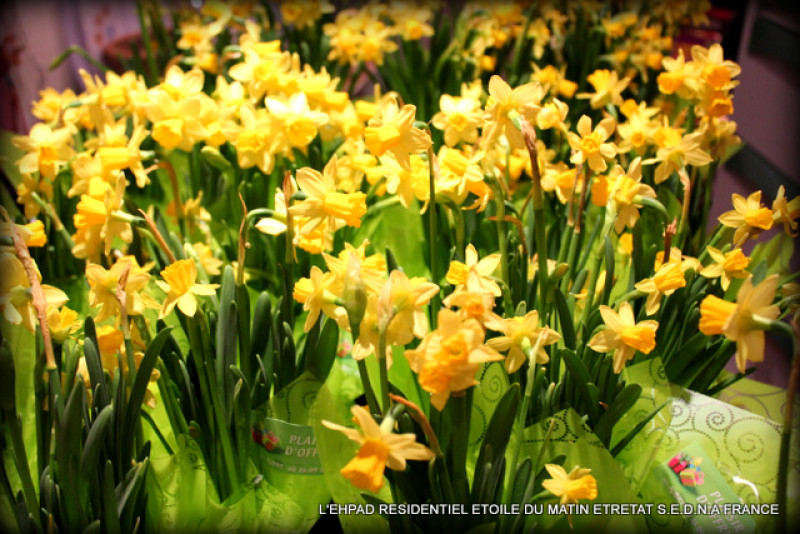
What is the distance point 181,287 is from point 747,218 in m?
0.71

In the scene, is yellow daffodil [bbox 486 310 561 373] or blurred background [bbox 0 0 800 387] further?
blurred background [bbox 0 0 800 387]

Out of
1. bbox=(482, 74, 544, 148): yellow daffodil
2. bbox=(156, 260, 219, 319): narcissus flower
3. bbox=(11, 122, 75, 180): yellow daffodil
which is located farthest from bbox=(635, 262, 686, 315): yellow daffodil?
bbox=(11, 122, 75, 180): yellow daffodil

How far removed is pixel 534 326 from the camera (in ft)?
2.10

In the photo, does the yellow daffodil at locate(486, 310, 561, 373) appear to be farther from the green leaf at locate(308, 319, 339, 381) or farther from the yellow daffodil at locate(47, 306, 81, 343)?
the yellow daffodil at locate(47, 306, 81, 343)

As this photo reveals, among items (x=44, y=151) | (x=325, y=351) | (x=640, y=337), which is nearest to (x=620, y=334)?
(x=640, y=337)

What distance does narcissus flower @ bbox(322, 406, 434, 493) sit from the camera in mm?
512

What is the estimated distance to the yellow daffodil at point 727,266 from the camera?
2.52 ft

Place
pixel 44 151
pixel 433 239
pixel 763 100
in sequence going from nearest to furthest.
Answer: pixel 433 239 → pixel 44 151 → pixel 763 100

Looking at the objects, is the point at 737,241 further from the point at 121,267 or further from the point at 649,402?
the point at 121,267

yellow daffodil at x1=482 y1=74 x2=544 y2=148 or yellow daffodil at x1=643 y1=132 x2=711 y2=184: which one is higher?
yellow daffodil at x1=482 y1=74 x2=544 y2=148

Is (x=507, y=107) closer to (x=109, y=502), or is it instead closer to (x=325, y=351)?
(x=325, y=351)

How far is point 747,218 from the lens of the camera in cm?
81

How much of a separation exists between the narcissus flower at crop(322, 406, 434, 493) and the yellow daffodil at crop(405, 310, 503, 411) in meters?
0.05

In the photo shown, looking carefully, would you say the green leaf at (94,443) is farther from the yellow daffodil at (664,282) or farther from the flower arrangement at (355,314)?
the yellow daffodil at (664,282)
